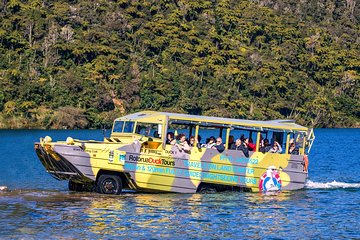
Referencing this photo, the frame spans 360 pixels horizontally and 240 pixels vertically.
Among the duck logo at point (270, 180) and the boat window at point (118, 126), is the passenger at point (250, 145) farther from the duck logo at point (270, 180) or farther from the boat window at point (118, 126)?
the boat window at point (118, 126)

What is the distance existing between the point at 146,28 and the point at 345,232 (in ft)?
361

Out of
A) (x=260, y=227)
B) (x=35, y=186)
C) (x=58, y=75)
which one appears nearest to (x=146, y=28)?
(x=58, y=75)

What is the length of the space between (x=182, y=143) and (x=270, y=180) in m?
3.79

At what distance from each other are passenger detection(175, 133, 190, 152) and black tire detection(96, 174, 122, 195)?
7.92ft

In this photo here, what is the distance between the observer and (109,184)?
28.8 metres

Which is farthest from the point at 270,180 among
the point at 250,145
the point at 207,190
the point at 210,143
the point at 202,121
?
the point at 202,121

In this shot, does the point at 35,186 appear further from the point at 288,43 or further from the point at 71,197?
the point at 288,43

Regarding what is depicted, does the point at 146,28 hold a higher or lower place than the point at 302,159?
higher

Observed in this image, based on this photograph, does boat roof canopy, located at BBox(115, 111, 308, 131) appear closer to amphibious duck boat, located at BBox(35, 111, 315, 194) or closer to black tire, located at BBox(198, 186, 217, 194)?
amphibious duck boat, located at BBox(35, 111, 315, 194)

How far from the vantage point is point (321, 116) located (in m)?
131

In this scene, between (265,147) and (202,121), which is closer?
(202,121)

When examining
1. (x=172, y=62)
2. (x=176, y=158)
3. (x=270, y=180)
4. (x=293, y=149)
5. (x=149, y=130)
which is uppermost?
(x=172, y=62)

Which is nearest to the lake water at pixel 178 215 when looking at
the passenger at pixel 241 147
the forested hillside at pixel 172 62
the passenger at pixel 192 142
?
the passenger at pixel 241 147

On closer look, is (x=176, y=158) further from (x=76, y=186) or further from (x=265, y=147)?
(x=76, y=186)
